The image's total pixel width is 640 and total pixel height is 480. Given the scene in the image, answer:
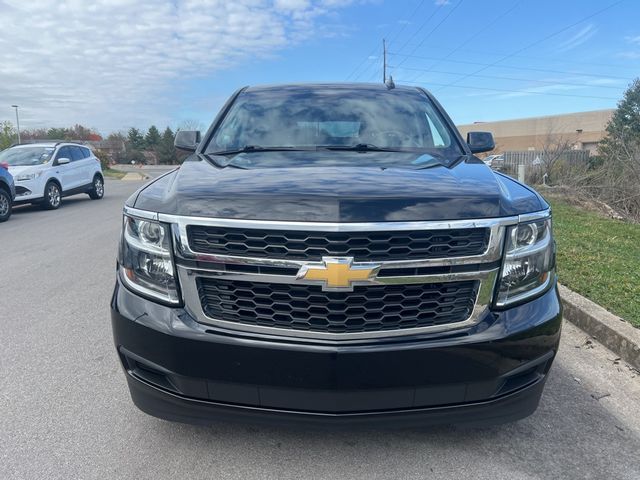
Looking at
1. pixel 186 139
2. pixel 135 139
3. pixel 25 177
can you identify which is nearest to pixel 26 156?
pixel 25 177

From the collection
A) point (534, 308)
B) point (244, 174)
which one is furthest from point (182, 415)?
point (534, 308)

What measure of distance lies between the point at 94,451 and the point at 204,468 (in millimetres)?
597

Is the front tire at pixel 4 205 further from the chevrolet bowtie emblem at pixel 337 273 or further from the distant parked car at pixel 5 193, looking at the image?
the chevrolet bowtie emblem at pixel 337 273

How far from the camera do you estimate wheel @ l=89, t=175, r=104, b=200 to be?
16297 mm

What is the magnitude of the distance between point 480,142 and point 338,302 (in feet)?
7.85

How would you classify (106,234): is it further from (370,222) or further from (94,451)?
(370,222)

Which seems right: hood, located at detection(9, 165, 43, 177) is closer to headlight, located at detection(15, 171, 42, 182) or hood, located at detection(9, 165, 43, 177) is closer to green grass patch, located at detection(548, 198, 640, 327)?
headlight, located at detection(15, 171, 42, 182)

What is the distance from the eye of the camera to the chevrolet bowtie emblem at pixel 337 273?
77.1 inches

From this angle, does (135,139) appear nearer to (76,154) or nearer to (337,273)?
(76,154)

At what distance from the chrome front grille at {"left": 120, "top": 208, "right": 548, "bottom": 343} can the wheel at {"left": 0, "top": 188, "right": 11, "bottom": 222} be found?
36.0ft

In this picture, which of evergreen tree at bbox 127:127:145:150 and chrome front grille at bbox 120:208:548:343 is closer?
chrome front grille at bbox 120:208:548:343

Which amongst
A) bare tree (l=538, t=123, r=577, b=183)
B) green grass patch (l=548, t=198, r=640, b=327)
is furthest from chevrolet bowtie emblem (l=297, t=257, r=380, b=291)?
bare tree (l=538, t=123, r=577, b=183)

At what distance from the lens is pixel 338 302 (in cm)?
200

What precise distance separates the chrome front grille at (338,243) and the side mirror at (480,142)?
1911mm
